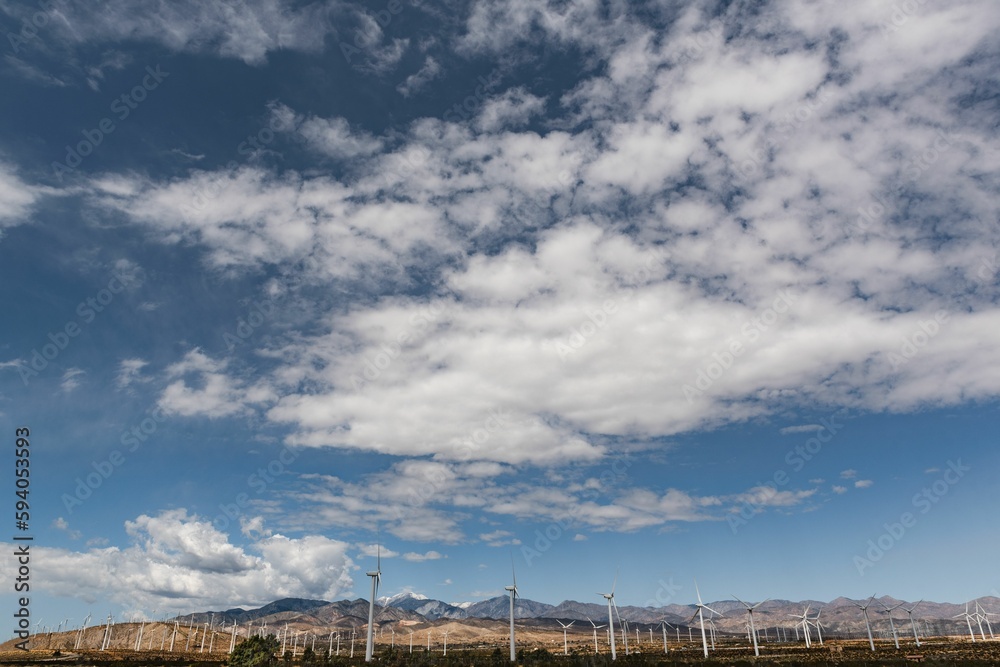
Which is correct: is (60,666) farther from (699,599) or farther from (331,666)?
(699,599)

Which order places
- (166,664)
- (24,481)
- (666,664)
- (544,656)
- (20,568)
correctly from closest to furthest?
(24,481)
(20,568)
(666,664)
(166,664)
(544,656)

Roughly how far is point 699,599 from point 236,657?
121040mm

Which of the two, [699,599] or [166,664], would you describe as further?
[699,599]

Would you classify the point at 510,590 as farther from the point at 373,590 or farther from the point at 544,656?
the point at 373,590

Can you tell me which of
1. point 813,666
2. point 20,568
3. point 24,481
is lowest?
point 813,666

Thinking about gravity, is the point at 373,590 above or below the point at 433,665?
above

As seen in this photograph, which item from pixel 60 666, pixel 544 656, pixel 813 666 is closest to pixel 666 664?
pixel 813 666

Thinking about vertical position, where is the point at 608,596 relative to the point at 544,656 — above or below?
above

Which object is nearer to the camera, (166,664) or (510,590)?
(166,664)

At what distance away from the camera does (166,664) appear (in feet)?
419

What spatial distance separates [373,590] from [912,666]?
110 meters

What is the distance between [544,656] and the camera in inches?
5753

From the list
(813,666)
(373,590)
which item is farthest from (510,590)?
(813,666)

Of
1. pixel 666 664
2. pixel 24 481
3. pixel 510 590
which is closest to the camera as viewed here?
pixel 24 481
